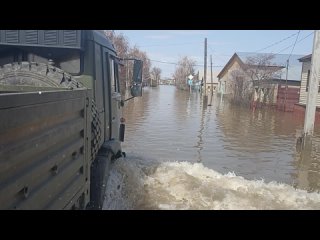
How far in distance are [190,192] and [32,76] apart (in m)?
3.99

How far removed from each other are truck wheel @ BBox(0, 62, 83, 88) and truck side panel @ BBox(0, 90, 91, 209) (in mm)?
811

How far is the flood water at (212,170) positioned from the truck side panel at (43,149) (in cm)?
201

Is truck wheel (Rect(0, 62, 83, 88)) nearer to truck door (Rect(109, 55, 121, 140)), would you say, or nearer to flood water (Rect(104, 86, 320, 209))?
truck door (Rect(109, 55, 121, 140))

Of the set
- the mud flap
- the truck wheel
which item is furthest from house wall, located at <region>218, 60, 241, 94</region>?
the truck wheel

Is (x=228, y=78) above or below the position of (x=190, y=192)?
above

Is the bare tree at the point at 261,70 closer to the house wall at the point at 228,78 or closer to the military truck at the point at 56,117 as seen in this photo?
the house wall at the point at 228,78

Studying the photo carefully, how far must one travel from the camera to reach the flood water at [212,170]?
6.64 meters

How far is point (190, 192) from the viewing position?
23.5 feet

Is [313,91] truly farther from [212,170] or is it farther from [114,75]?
[114,75]

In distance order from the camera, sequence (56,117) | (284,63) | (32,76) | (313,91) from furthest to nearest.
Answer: (284,63) → (313,91) → (32,76) → (56,117)

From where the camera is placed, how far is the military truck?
2045 mm

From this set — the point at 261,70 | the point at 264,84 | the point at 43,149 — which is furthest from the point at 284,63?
the point at 43,149
